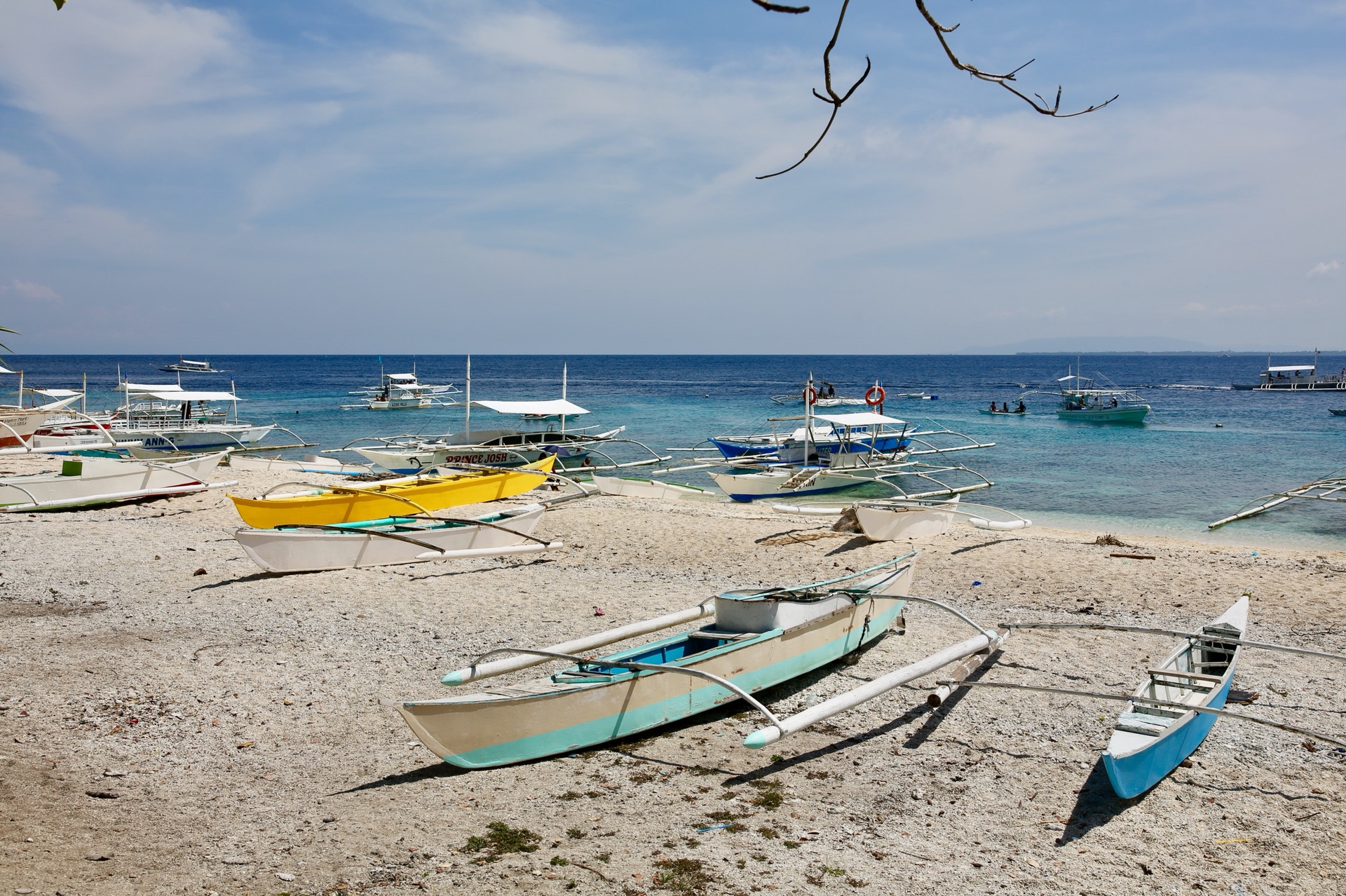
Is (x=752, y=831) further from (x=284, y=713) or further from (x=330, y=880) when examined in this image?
(x=284, y=713)

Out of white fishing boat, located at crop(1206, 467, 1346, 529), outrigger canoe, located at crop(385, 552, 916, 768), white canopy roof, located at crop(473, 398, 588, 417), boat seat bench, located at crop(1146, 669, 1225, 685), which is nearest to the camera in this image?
outrigger canoe, located at crop(385, 552, 916, 768)

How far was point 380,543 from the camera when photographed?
11.4 metres

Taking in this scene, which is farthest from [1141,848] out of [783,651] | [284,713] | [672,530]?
[672,530]

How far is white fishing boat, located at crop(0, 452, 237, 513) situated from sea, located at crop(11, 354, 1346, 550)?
39.0ft

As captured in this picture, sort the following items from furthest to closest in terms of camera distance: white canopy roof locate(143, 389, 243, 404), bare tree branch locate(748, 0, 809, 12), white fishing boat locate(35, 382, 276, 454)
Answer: white canopy roof locate(143, 389, 243, 404) → white fishing boat locate(35, 382, 276, 454) → bare tree branch locate(748, 0, 809, 12)

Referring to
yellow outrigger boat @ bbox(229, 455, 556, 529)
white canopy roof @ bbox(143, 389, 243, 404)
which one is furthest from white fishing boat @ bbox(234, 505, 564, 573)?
white canopy roof @ bbox(143, 389, 243, 404)

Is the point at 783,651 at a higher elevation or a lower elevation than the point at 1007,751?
higher

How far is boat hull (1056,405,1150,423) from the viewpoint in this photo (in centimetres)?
4178

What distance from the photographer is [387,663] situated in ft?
25.5

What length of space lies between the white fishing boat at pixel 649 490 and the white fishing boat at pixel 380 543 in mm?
6426

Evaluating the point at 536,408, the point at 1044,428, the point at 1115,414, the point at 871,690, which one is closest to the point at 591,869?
the point at 871,690

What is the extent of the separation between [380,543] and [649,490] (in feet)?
28.6

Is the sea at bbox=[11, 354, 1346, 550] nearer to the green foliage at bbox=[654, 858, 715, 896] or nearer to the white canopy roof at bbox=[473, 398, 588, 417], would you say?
the white canopy roof at bbox=[473, 398, 588, 417]

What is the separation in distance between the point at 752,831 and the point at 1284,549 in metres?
13.5
